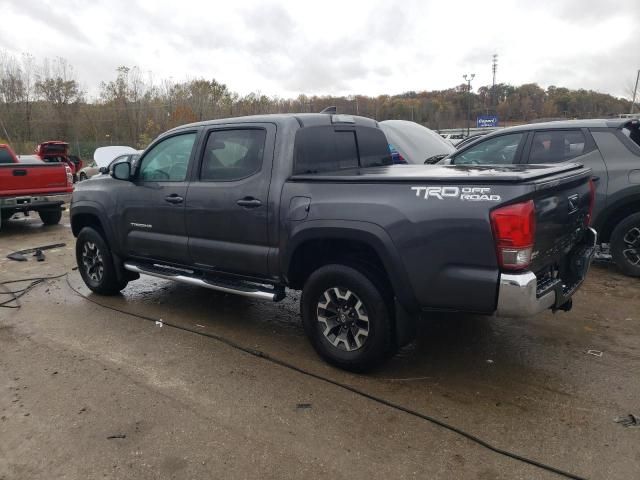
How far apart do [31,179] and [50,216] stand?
4.78ft

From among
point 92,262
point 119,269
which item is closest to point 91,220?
point 92,262

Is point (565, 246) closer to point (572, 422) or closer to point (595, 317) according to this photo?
→ point (572, 422)

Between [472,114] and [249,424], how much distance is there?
72.0 m

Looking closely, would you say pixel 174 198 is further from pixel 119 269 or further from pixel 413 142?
pixel 413 142

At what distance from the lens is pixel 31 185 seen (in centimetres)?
1030

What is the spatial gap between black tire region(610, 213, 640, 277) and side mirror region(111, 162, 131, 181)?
18.0 ft

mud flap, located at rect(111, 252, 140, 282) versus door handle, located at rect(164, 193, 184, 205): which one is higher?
door handle, located at rect(164, 193, 184, 205)

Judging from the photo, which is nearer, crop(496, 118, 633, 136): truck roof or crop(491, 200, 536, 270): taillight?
crop(491, 200, 536, 270): taillight

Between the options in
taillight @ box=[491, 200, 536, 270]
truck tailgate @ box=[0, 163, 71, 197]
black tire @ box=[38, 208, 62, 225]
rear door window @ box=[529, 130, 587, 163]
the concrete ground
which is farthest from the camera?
black tire @ box=[38, 208, 62, 225]

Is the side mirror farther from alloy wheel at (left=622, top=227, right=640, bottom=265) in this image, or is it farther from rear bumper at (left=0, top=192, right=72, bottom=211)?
rear bumper at (left=0, top=192, right=72, bottom=211)

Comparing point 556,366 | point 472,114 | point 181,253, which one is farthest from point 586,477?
point 472,114

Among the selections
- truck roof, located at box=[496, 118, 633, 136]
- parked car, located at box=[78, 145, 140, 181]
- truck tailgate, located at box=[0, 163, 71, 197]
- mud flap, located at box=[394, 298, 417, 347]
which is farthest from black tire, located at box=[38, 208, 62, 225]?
mud flap, located at box=[394, 298, 417, 347]

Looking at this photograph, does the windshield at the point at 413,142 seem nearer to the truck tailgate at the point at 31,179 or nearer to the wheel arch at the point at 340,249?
the wheel arch at the point at 340,249

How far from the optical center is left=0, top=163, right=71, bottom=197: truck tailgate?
32.4 ft
